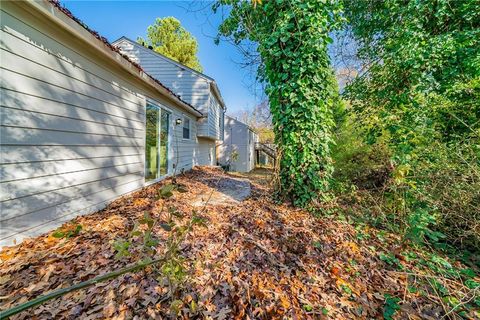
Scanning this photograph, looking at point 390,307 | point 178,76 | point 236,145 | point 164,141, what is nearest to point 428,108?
point 390,307

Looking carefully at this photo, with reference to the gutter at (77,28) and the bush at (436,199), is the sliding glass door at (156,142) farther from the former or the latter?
the bush at (436,199)

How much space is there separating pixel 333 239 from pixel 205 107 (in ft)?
29.6

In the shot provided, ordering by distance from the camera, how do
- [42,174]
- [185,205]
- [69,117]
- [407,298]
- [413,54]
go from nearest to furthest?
[407,298] < [42,174] < [69,117] < [185,205] < [413,54]

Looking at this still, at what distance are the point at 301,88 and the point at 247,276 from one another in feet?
11.6

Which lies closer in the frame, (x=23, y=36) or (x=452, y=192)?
(x=23, y=36)

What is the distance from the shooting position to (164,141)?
705 centimetres

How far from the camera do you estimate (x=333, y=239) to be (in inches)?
145

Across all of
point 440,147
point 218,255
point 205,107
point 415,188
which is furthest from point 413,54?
point 205,107

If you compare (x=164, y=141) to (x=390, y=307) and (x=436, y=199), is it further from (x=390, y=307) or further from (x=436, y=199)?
(x=436, y=199)

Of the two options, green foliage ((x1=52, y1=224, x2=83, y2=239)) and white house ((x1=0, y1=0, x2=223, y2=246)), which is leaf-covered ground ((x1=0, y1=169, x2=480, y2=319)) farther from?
white house ((x1=0, y1=0, x2=223, y2=246))

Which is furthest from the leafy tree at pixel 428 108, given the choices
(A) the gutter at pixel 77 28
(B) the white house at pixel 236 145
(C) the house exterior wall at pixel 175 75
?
(B) the white house at pixel 236 145

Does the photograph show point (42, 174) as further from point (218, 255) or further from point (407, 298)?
point (407, 298)

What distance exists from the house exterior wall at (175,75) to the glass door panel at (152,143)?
4.67 m

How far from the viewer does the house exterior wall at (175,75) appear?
10516mm
